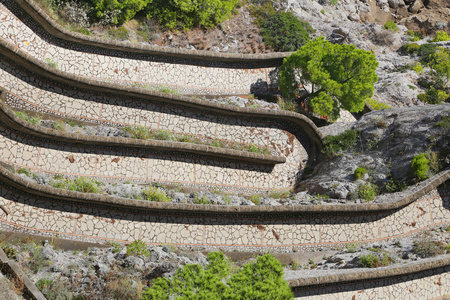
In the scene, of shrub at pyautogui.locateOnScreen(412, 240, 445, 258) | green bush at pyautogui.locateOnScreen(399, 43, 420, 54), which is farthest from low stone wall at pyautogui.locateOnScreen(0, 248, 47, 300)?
green bush at pyautogui.locateOnScreen(399, 43, 420, 54)

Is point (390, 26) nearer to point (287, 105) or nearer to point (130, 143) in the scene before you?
point (287, 105)

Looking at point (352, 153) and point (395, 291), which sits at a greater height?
point (352, 153)

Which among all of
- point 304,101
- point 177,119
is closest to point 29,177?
point 177,119

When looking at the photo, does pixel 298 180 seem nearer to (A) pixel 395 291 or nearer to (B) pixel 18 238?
(A) pixel 395 291

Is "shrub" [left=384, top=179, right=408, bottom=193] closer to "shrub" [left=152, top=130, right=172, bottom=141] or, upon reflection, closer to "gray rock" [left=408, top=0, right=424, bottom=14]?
"shrub" [left=152, top=130, right=172, bottom=141]

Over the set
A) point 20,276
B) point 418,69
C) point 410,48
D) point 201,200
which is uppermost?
point 410,48

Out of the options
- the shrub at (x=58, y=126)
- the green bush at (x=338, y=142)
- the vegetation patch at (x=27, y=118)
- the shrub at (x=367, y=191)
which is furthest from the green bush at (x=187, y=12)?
the shrub at (x=367, y=191)

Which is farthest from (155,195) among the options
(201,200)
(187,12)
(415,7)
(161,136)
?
(415,7)
